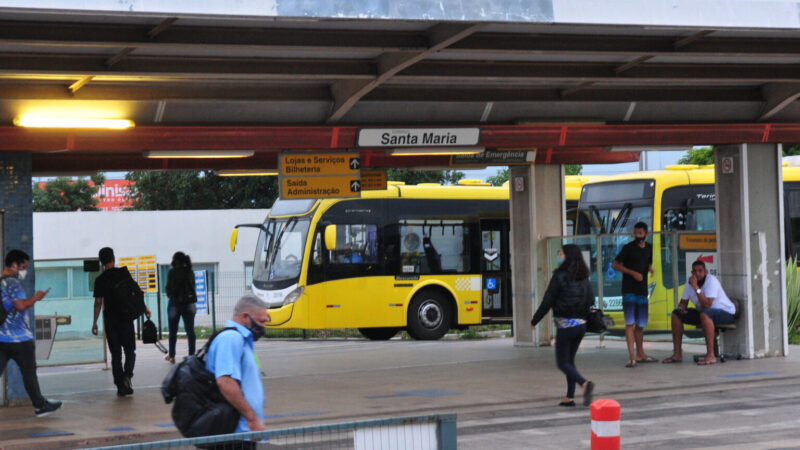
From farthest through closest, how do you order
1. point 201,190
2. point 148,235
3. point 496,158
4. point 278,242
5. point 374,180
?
point 201,190, point 148,235, point 278,242, point 374,180, point 496,158

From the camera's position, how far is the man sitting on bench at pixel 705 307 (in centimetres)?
1570

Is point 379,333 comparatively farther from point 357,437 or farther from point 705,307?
point 357,437

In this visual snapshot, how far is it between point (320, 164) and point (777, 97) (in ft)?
21.9

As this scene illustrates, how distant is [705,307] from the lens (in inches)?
620

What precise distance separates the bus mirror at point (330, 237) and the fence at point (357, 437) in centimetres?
1838

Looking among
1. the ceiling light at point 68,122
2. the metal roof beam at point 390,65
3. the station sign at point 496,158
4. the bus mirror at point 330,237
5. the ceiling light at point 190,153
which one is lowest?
the bus mirror at point 330,237

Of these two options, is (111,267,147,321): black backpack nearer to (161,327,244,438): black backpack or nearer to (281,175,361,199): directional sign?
(281,175,361,199): directional sign

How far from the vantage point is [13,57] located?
1195 centimetres

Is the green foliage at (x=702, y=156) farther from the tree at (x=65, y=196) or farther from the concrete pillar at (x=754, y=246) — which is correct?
the tree at (x=65, y=196)

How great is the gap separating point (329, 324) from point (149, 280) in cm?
894

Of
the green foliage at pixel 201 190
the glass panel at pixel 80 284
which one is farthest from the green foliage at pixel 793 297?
the green foliage at pixel 201 190

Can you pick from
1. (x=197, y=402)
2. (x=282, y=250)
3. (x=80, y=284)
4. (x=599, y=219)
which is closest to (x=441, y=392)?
(x=80, y=284)

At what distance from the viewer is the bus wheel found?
84.1ft

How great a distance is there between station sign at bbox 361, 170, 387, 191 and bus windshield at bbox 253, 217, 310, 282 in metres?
5.61
